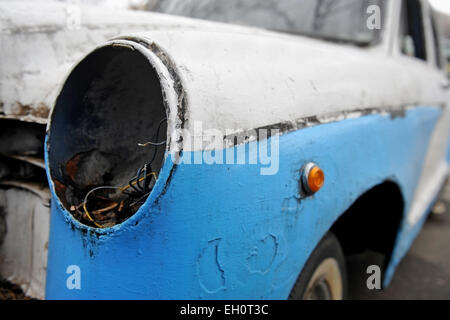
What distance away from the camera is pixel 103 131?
40.4 inches

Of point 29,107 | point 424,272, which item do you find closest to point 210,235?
point 29,107

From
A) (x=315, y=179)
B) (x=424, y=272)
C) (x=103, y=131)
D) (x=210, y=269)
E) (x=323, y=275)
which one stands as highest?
(x=103, y=131)

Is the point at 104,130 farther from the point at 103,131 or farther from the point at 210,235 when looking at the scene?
the point at 210,235

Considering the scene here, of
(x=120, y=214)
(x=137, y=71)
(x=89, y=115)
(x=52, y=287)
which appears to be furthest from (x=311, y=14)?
(x=52, y=287)

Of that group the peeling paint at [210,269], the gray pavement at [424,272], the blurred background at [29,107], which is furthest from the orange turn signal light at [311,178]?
the gray pavement at [424,272]

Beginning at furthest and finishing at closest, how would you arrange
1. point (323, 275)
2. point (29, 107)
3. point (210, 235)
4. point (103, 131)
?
point (323, 275), point (29, 107), point (103, 131), point (210, 235)

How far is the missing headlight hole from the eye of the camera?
0.96 meters

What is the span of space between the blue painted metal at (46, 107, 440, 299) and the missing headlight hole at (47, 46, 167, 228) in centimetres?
10

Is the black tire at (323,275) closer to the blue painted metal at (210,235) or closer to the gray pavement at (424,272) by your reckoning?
the blue painted metal at (210,235)

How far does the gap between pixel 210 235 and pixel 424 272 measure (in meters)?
2.54

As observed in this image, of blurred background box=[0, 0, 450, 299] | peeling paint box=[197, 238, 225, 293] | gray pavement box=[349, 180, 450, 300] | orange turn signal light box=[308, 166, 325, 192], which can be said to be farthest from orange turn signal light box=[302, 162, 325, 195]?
gray pavement box=[349, 180, 450, 300]

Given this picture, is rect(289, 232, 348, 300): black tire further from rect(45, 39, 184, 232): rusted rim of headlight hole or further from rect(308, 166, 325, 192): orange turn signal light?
rect(45, 39, 184, 232): rusted rim of headlight hole

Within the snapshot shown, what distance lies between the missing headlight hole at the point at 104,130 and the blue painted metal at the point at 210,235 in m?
0.10

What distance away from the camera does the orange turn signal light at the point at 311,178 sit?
104 centimetres
